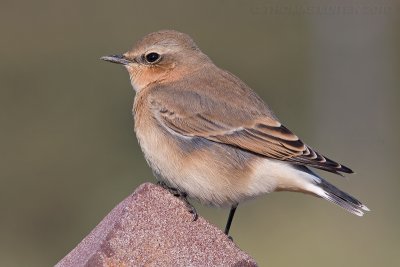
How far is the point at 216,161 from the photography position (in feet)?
26.2

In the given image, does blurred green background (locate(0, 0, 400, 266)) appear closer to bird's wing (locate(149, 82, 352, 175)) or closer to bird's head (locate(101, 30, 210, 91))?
bird's head (locate(101, 30, 210, 91))

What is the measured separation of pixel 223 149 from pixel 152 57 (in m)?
1.42

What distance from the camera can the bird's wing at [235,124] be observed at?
26.0 feet

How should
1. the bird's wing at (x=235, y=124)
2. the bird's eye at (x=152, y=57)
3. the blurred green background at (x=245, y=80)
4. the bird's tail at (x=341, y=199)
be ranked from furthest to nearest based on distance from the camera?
the blurred green background at (x=245, y=80), the bird's eye at (x=152, y=57), the bird's wing at (x=235, y=124), the bird's tail at (x=341, y=199)

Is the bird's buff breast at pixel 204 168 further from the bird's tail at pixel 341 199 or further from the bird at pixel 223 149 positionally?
the bird's tail at pixel 341 199

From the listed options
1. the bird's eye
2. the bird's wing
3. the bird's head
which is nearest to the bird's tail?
the bird's wing

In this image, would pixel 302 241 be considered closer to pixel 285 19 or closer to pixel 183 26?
pixel 183 26

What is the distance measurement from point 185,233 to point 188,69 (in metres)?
3.58

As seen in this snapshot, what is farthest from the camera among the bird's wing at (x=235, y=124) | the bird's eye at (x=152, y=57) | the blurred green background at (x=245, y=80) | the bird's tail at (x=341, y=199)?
the blurred green background at (x=245, y=80)

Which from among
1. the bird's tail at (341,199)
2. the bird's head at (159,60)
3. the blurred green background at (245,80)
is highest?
the bird's head at (159,60)

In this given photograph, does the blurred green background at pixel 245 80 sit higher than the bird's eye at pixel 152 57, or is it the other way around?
the bird's eye at pixel 152 57

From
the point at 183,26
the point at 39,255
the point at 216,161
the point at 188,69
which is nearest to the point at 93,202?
the point at 39,255

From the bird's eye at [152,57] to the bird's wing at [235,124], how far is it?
2.06 feet

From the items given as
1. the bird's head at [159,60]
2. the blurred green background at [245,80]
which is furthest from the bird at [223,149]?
the blurred green background at [245,80]
